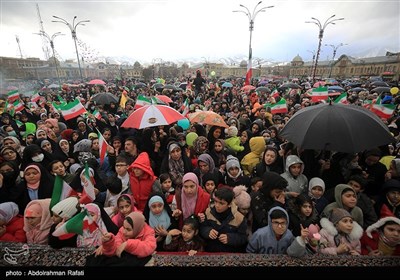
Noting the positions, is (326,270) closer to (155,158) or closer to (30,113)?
(155,158)

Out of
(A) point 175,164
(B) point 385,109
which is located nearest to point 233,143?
(A) point 175,164

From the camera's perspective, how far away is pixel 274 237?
230 centimetres

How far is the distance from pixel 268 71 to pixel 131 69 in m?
64.2

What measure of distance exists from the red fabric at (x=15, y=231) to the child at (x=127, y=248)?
106cm

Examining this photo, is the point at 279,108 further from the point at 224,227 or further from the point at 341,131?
the point at 224,227

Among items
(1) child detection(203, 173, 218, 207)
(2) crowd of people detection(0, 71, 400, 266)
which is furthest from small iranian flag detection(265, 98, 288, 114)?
(1) child detection(203, 173, 218, 207)

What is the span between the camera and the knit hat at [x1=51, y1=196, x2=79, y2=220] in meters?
2.18

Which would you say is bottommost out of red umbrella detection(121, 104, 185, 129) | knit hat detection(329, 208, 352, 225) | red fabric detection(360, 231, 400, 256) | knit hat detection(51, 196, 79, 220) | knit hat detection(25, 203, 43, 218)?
red fabric detection(360, 231, 400, 256)

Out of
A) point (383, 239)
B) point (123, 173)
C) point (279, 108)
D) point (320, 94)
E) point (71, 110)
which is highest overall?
point (320, 94)

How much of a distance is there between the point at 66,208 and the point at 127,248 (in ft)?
2.53

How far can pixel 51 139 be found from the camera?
5.20 m

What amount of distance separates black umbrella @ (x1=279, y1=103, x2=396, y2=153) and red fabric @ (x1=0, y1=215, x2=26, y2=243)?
11.2 ft

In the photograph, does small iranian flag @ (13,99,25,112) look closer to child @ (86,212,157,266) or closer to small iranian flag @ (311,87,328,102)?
child @ (86,212,157,266)

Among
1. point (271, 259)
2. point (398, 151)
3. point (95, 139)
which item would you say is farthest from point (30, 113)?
point (398, 151)
